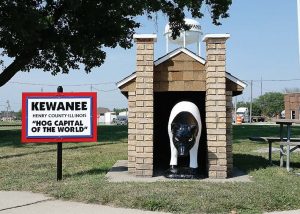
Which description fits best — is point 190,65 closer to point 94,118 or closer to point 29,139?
point 94,118

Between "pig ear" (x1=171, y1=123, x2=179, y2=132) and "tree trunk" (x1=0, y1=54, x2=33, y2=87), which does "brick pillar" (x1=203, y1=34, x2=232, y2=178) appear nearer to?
"pig ear" (x1=171, y1=123, x2=179, y2=132)

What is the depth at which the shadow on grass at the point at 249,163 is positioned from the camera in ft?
34.5

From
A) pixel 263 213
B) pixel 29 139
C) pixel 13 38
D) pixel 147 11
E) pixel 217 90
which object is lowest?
pixel 263 213

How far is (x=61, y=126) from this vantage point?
29.1 ft

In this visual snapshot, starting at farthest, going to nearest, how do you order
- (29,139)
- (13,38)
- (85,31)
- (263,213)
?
(85,31) → (13,38) → (29,139) → (263,213)

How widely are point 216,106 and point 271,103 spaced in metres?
120

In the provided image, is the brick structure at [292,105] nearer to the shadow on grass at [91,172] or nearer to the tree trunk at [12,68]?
the tree trunk at [12,68]

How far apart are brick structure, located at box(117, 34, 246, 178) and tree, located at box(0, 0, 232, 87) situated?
10.1 m

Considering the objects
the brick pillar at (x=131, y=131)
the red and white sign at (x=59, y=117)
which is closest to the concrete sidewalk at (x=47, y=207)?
the red and white sign at (x=59, y=117)

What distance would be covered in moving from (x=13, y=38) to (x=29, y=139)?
11721 mm

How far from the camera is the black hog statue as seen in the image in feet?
28.5

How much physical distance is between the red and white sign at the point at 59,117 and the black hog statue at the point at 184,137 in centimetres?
156

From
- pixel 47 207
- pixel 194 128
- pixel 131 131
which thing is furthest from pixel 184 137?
pixel 47 207

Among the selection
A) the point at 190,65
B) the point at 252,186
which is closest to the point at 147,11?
the point at 190,65
